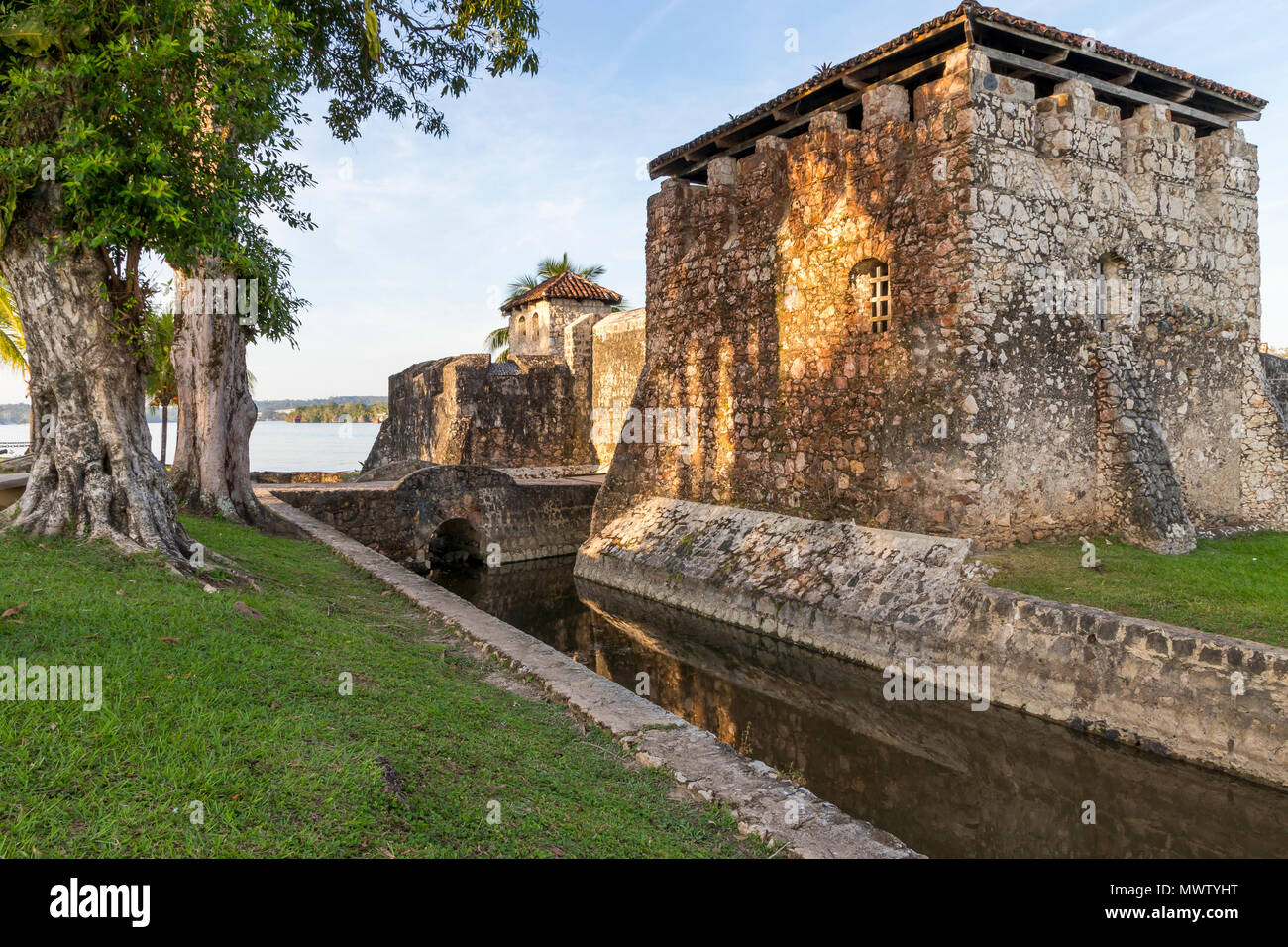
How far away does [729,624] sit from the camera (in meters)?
11.2

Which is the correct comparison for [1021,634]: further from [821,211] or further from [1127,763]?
[821,211]

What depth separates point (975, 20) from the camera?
881cm

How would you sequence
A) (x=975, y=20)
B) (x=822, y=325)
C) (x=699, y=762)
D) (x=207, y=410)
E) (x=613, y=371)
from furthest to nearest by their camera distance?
1. (x=613, y=371)
2. (x=207, y=410)
3. (x=822, y=325)
4. (x=975, y=20)
5. (x=699, y=762)

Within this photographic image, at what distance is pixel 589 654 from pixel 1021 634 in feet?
17.3

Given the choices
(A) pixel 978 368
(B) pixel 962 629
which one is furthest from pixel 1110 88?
(B) pixel 962 629

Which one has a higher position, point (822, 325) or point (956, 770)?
point (822, 325)

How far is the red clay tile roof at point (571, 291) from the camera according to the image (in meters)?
28.9

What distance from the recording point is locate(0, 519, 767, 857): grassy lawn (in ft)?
9.82

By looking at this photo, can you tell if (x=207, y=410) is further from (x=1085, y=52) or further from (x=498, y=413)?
(x=1085, y=52)

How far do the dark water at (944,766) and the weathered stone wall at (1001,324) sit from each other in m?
2.39

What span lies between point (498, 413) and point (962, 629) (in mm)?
18668

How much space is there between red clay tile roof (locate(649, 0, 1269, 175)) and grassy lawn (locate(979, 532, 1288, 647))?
19.5 feet

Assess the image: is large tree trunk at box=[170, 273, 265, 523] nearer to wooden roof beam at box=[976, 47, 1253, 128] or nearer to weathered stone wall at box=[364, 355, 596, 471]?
wooden roof beam at box=[976, 47, 1253, 128]

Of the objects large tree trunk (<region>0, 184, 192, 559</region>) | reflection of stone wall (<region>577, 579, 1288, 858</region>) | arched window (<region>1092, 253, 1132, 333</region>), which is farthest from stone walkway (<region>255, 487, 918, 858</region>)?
arched window (<region>1092, 253, 1132, 333</region>)
